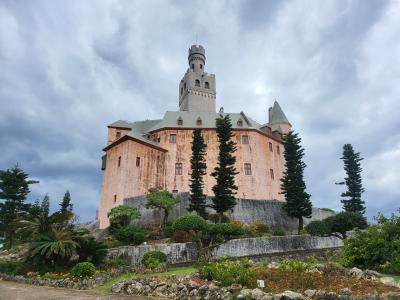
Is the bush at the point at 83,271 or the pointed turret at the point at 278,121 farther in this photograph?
the pointed turret at the point at 278,121

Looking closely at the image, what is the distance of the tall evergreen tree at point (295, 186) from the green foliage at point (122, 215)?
15.7 meters

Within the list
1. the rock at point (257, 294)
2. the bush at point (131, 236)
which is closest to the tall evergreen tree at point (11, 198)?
the bush at point (131, 236)

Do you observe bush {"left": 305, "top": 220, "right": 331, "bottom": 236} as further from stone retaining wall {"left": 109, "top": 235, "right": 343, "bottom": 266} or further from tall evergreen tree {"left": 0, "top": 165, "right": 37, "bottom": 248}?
tall evergreen tree {"left": 0, "top": 165, "right": 37, "bottom": 248}

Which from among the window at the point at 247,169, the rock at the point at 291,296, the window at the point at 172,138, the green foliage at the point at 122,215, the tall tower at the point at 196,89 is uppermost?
the tall tower at the point at 196,89

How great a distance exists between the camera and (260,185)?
46062 mm

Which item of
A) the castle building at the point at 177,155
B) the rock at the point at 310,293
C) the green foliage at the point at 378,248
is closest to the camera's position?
the rock at the point at 310,293

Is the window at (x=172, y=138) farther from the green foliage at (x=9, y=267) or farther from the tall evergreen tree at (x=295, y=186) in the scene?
the green foliage at (x=9, y=267)

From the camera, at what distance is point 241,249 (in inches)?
1020

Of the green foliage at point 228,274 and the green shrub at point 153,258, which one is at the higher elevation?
the green shrub at point 153,258

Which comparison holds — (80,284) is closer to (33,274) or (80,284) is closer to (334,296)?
(33,274)

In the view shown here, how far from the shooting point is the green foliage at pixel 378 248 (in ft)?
49.5

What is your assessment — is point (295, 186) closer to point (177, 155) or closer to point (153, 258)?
point (177, 155)

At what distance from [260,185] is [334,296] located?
116 feet

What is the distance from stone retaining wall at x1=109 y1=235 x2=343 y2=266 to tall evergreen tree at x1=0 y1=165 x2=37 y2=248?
18.1 m
